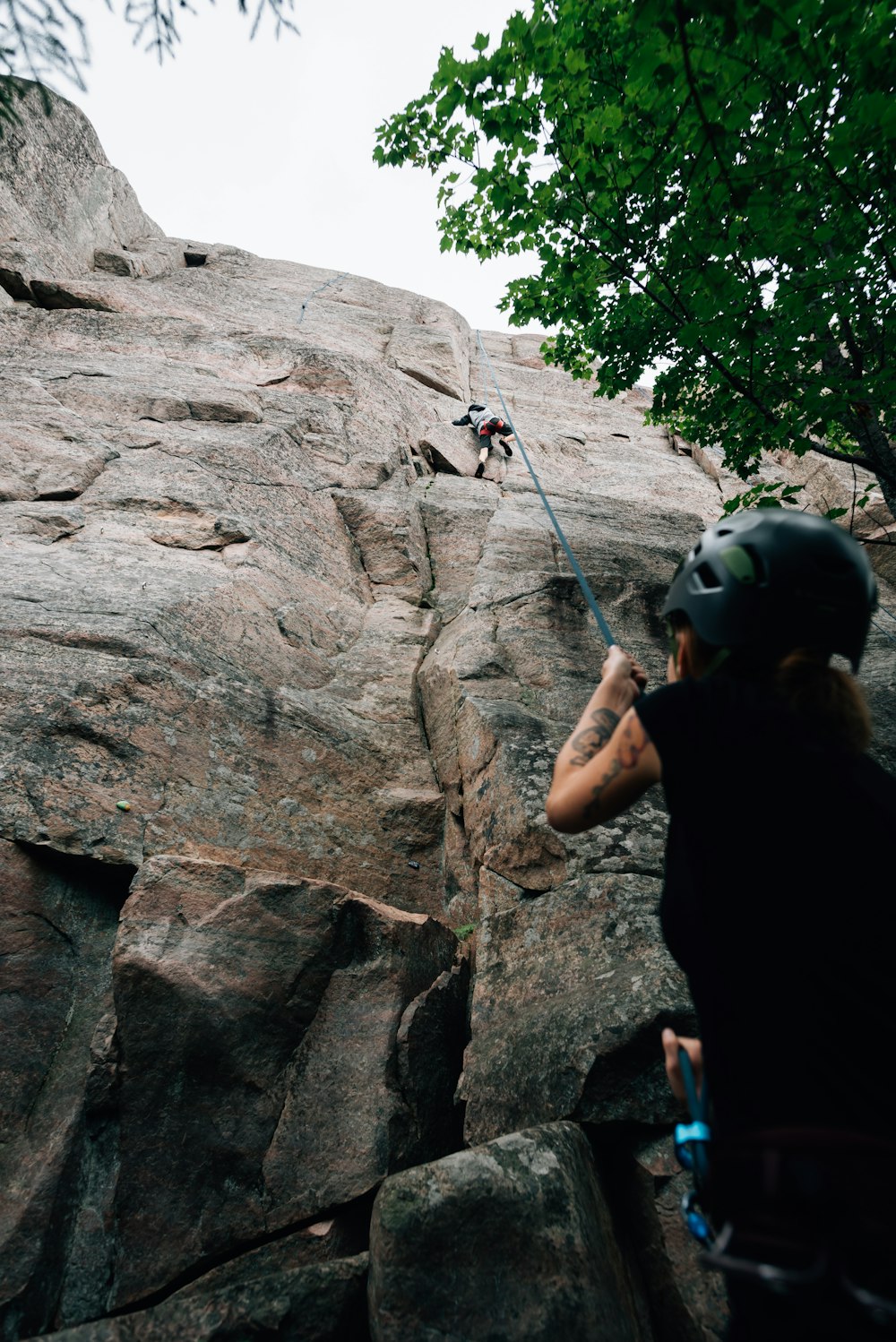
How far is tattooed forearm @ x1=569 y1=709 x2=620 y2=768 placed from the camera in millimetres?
2477

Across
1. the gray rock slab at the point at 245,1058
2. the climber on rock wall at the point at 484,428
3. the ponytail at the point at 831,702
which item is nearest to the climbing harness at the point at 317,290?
the climber on rock wall at the point at 484,428

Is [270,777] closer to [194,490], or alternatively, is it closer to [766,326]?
[194,490]

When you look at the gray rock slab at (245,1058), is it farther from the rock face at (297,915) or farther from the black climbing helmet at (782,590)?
the black climbing helmet at (782,590)

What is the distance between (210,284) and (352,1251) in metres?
20.3

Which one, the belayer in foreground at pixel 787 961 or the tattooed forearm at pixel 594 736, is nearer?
the belayer in foreground at pixel 787 961

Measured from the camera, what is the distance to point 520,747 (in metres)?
5.91

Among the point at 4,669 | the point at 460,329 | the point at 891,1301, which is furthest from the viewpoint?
the point at 460,329

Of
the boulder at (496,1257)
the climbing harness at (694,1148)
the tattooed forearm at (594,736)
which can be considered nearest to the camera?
the climbing harness at (694,1148)

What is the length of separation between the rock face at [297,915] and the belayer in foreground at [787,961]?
6.78ft

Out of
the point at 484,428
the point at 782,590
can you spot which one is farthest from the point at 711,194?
the point at 484,428

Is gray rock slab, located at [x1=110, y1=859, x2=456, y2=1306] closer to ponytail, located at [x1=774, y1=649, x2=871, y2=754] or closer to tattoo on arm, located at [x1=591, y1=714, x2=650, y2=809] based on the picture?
tattoo on arm, located at [x1=591, y1=714, x2=650, y2=809]

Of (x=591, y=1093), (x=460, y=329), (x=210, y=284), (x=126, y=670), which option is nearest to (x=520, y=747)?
(x=591, y=1093)

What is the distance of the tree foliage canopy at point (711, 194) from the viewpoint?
5.30 meters

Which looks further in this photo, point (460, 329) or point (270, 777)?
point (460, 329)
